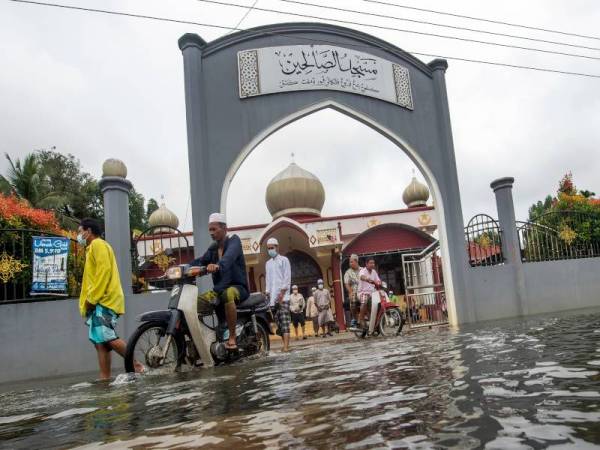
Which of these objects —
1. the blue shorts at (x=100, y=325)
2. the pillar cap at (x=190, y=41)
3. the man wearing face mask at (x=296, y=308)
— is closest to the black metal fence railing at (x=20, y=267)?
the blue shorts at (x=100, y=325)

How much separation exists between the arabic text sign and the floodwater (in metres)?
4.03

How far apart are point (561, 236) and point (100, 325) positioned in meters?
Result: 10.7

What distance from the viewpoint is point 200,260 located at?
521cm

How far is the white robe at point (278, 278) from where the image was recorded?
719cm

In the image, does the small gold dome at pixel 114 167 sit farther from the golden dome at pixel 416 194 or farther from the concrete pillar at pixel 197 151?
the golden dome at pixel 416 194

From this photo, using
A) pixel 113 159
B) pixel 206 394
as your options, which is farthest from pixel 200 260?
pixel 113 159

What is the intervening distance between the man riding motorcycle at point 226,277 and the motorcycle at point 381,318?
3.72 m

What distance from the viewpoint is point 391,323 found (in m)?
8.74

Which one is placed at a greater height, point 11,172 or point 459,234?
point 11,172

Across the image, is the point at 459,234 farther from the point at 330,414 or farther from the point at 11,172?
the point at 11,172

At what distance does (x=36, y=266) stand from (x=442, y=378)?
636cm

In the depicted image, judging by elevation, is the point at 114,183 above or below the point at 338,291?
above

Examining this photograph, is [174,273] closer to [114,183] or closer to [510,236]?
[114,183]

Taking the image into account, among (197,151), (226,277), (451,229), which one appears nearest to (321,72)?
(197,151)
